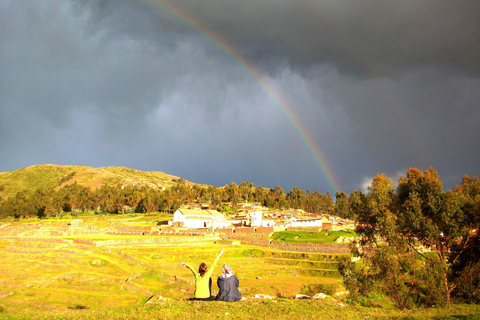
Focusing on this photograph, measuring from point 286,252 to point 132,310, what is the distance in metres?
48.1

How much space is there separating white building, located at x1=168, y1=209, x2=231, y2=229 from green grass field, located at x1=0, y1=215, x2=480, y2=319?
1145 inches

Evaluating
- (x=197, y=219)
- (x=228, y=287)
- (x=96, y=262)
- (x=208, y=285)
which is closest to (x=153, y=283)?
(x=96, y=262)

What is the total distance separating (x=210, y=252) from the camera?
54.2 meters

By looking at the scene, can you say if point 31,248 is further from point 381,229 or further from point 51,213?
point 51,213

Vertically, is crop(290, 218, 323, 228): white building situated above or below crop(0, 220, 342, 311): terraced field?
above

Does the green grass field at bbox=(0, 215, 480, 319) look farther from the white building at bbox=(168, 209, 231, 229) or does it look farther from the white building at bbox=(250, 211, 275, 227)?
the white building at bbox=(250, 211, 275, 227)

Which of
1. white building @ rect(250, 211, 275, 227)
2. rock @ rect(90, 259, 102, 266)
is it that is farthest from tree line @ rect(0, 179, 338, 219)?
rock @ rect(90, 259, 102, 266)

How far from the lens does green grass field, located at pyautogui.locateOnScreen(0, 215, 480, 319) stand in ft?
45.5

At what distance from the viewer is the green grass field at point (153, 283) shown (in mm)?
13883

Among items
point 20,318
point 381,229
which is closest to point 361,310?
point 381,229

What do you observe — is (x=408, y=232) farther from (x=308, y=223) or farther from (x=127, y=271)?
(x=308, y=223)

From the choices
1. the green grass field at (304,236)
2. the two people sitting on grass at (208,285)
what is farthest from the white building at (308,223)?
the two people sitting on grass at (208,285)

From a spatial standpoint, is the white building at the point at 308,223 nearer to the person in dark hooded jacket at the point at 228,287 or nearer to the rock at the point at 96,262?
the rock at the point at 96,262

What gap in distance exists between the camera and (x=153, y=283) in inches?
1410
